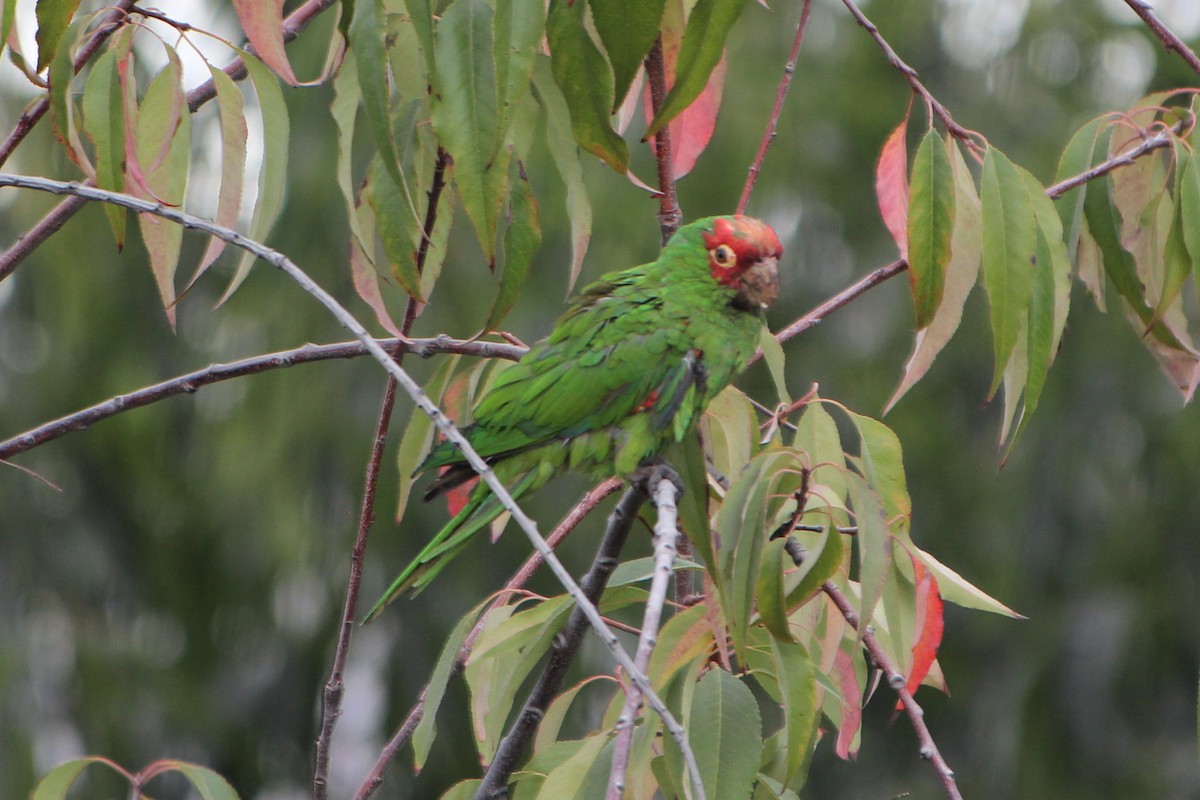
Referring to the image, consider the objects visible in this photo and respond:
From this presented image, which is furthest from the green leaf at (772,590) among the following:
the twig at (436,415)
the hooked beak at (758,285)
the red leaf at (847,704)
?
the hooked beak at (758,285)

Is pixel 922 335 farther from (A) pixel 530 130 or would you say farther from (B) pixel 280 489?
(B) pixel 280 489

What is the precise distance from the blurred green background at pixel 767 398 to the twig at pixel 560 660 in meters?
3.86

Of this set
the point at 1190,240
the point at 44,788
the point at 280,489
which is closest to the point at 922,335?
the point at 1190,240

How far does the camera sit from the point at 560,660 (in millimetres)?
1672

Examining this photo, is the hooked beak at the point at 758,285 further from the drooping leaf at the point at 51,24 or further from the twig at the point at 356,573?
the drooping leaf at the point at 51,24

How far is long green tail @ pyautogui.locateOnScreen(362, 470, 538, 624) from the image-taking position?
187 centimetres

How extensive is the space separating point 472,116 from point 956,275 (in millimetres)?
800

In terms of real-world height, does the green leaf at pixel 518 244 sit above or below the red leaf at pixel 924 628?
above

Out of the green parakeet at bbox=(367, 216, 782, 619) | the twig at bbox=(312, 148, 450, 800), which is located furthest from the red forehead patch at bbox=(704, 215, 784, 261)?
the twig at bbox=(312, 148, 450, 800)

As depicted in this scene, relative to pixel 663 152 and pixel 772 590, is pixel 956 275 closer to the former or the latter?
pixel 663 152

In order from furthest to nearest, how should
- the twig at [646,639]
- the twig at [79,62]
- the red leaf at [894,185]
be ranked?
the red leaf at [894,185] < the twig at [79,62] < the twig at [646,639]

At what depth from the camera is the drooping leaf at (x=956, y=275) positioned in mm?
1796

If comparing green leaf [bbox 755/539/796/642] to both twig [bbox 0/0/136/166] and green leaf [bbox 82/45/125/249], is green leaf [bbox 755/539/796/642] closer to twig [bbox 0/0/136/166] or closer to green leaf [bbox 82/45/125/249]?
green leaf [bbox 82/45/125/249]

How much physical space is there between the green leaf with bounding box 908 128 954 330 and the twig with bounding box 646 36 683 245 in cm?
36
